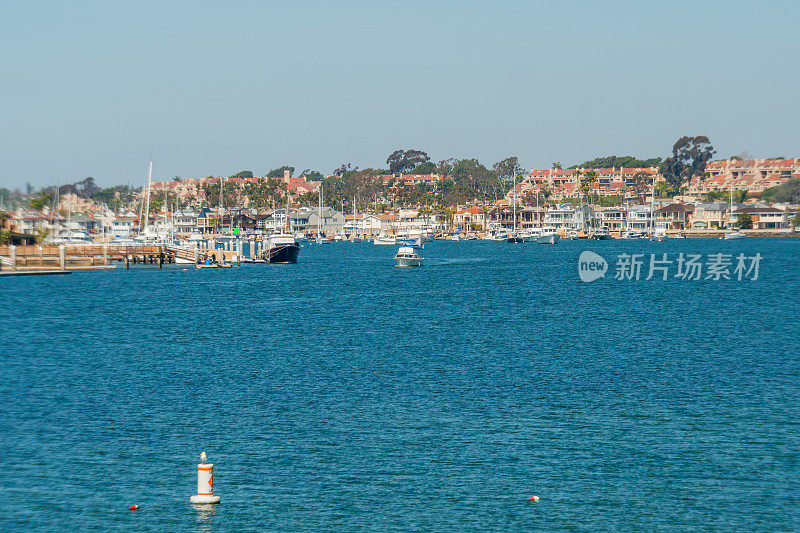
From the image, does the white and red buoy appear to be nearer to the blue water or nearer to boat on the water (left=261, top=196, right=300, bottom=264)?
the blue water

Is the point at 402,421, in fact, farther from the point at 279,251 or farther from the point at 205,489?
the point at 279,251

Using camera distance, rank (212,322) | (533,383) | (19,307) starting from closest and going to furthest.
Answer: (533,383) → (212,322) → (19,307)

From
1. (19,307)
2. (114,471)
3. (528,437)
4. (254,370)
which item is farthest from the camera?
(19,307)

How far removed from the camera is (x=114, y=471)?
90.9 feet

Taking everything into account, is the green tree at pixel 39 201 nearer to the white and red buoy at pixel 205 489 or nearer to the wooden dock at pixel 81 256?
the wooden dock at pixel 81 256

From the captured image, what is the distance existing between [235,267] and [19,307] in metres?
68.2

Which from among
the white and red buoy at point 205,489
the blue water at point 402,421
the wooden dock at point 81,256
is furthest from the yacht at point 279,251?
the white and red buoy at point 205,489

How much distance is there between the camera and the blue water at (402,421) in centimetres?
2477

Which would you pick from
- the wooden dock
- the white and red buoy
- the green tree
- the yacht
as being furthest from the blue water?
the green tree

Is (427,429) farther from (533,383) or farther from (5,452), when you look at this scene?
(5,452)

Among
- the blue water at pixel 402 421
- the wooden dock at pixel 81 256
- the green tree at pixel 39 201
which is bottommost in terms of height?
the blue water at pixel 402 421

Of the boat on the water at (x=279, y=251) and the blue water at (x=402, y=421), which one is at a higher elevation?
the boat on the water at (x=279, y=251)

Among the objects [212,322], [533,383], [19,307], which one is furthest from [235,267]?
[533,383]

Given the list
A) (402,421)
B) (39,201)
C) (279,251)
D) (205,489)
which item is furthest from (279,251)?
(205,489)
